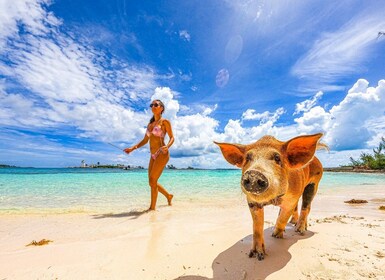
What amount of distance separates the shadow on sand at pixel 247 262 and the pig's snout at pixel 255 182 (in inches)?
32.8

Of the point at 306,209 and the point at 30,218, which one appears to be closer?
the point at 306,209

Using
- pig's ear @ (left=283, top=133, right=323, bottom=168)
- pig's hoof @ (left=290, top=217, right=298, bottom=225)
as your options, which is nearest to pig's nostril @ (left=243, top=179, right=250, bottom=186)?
pig's ear @ (left=283, top=133, right=323, bottom=168)

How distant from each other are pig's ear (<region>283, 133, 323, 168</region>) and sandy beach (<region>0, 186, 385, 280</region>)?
99cm

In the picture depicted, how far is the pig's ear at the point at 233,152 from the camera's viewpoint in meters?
2.80

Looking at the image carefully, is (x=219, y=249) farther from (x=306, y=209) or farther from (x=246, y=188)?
(x=306, y=209)

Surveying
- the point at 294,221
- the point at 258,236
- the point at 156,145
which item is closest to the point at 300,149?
the point at 258,236

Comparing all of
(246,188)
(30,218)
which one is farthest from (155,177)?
(246,188)

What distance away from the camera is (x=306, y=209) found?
139 inches

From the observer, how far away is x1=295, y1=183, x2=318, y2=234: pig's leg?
339 centimetres

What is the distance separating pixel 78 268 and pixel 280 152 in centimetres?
230

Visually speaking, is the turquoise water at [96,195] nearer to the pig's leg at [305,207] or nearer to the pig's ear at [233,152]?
the pig's ear at [233,152]

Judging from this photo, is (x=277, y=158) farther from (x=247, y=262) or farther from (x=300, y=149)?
(x=247, y=262)

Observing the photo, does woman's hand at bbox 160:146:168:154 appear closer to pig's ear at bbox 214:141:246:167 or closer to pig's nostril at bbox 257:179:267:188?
pig's ear at bbox 214:141:246:167

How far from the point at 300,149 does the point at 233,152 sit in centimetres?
72
